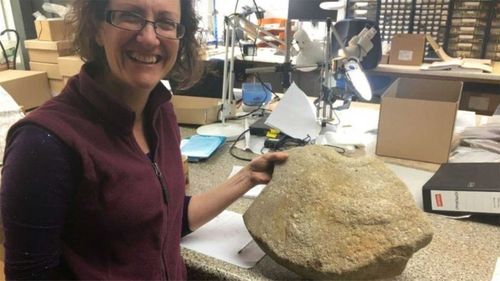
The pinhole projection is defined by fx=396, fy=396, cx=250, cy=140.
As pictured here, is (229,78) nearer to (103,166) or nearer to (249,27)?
(249,27)

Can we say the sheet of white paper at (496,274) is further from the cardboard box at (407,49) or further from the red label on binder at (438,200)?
the cardboard box at (407,49)

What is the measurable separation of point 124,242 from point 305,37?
1236mm

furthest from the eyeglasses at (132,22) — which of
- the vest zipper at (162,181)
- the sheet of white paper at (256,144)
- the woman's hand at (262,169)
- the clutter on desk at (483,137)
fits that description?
the clutter on desk at (483,137)

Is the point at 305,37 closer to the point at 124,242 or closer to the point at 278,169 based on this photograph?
the point at 278,169

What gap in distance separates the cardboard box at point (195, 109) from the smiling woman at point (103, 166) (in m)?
0.83

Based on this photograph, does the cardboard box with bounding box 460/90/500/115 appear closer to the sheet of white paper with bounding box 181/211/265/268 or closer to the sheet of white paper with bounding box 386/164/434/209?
the sheet of white paper with bounding box 386/164/434/209

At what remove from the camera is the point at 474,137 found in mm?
1490

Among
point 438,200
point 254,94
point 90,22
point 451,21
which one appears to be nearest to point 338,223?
point 438,200

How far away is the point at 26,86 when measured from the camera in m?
2.86

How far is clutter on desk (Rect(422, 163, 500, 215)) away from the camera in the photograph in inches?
39.5

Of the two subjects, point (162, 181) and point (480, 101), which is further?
point (480, 101)

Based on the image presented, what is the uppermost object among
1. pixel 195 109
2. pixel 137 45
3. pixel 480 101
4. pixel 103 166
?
pixel 137 45

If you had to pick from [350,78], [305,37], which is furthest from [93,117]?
[305,37]

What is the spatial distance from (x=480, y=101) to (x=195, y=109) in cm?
245
